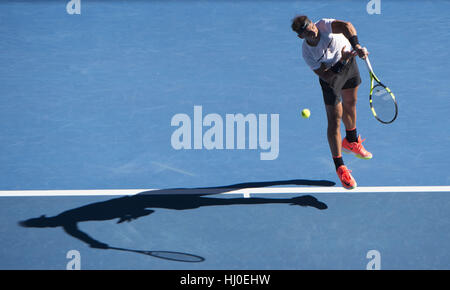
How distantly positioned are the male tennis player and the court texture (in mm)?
602

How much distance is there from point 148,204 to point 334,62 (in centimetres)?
251

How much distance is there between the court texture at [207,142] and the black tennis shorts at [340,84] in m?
0.99

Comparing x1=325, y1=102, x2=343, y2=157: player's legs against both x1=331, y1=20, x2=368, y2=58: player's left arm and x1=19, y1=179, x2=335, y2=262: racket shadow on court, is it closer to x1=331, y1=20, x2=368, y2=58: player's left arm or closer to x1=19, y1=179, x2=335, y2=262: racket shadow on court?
x1=19, y1=179, x2=335, y2=262: racket shadow on court

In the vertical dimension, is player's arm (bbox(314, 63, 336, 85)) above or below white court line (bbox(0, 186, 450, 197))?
above

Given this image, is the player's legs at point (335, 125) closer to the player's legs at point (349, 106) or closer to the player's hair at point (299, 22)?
the player's legs at point (349, 106)

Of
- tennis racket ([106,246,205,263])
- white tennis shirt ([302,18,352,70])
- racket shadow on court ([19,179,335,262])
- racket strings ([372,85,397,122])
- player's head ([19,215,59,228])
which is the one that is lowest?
tennis racket ([106,246,205,263])

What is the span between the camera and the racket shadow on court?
650cm

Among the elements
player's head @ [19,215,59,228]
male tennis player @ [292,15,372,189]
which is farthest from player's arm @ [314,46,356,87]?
player's head @ [19,215,59,228]

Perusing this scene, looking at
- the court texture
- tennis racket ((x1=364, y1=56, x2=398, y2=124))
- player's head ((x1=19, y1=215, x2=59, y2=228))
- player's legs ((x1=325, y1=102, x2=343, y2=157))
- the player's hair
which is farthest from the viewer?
tennis racket ((x1=364, y1=56, x2=398, y2=124))

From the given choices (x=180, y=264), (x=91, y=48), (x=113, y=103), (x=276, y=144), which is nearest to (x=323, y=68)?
(x=276, y=144)

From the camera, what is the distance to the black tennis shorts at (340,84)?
6.70 metres

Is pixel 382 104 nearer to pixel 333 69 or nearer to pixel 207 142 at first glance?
pixel 333 69

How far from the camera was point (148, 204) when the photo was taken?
6824mm
